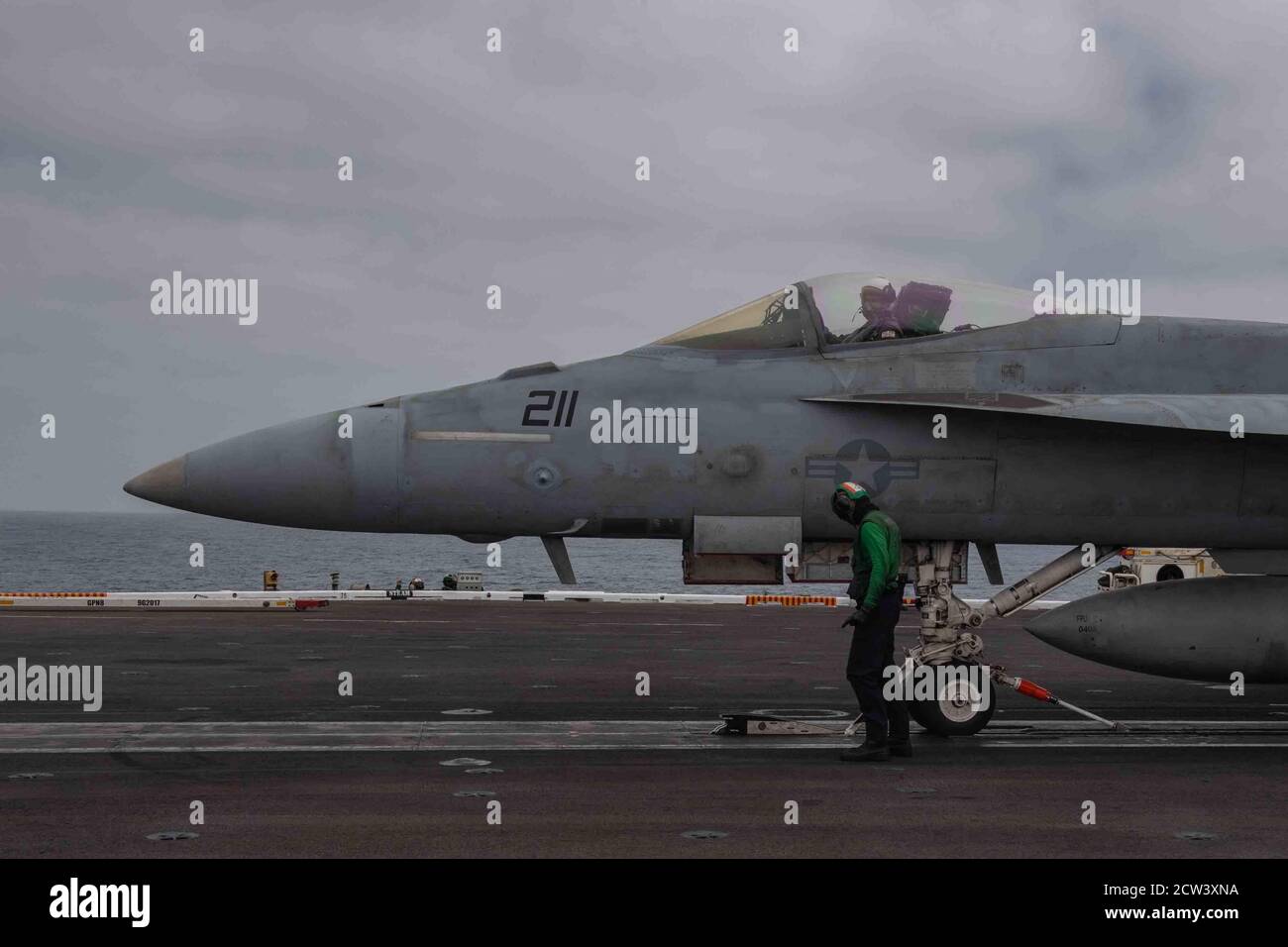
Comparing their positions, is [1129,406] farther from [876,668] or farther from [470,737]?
[470,737]

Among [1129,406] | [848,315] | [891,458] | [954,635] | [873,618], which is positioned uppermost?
[848,315]

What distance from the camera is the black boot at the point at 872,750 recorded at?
9078mm

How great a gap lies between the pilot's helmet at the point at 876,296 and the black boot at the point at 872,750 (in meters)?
3.38

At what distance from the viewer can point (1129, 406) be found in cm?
967

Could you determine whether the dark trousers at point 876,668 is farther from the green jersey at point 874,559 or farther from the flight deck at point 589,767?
the flight deck at point 589,767

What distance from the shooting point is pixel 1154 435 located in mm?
9961

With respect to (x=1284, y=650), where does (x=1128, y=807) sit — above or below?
below

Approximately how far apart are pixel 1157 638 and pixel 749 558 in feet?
11.2

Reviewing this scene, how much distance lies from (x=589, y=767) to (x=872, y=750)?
2.12m
